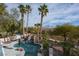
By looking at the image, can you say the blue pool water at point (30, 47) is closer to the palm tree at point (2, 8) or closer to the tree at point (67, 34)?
the tree at point (67, 34)

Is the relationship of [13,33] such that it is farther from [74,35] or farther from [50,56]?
[74,35]

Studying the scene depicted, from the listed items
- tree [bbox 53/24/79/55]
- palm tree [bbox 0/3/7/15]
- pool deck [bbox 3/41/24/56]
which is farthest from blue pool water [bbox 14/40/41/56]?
palm tree [bbox 0/3/7/15]

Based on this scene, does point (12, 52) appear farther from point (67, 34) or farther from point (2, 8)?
point (67, 34)

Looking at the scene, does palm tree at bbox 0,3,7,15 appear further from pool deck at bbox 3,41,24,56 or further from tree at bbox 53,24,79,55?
tree at bbox 53,24,79,55

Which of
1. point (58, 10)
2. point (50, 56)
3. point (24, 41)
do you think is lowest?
point (50, 56)

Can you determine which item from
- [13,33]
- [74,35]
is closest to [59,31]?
[74,35]

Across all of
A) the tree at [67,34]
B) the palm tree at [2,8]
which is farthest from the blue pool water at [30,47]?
the palm tree at [2,8]

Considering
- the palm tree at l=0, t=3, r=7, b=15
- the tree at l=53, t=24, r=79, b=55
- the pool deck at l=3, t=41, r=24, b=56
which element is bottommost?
the pool deck at l=3, t=41, r=24, b=56

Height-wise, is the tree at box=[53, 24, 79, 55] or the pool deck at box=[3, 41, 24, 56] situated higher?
the tree at box=[53, 24, 79, 55]

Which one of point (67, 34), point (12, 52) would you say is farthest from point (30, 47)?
point (67, 34)
